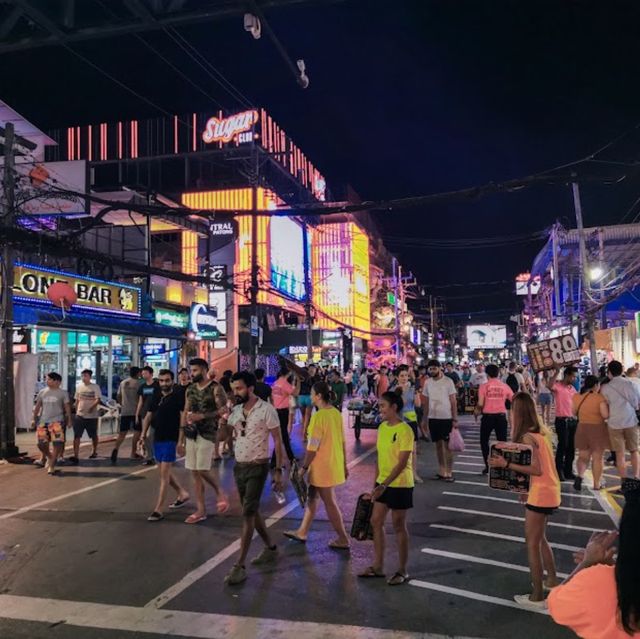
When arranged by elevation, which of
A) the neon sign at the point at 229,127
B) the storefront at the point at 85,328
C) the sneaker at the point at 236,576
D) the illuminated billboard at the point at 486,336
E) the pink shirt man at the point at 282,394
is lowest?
the sneaker at the point at 236,576

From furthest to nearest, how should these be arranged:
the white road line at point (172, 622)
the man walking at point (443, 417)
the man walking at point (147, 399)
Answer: the man walking at point (147, 399) < the man walking at point (443, 417) < the white road line at point (172, 622)

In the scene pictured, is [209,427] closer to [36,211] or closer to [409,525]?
[409,525]

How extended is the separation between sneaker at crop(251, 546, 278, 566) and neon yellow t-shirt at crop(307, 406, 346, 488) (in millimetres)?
784

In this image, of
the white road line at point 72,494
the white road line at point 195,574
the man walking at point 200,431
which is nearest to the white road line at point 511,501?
the white road line at point 195,574

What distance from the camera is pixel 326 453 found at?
6.16 metres

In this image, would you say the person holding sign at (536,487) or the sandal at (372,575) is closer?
the person holding sign at (536,487)

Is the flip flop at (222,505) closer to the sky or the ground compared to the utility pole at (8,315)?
closer to the ground

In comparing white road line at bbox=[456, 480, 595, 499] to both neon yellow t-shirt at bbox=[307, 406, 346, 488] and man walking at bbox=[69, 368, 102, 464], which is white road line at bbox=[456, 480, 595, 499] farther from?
man walking at bbox=[69, 368, 102, 464]

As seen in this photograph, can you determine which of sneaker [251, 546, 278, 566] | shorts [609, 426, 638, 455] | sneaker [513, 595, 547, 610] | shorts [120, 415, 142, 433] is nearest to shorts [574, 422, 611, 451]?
shorts [609, 426, 638, 455]

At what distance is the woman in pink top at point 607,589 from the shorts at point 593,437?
7.27m

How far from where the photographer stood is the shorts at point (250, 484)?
17.8ft

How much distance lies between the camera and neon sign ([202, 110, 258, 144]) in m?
44.6

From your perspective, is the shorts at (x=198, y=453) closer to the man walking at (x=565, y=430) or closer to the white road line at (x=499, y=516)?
the white road line at (x=499, y=516)

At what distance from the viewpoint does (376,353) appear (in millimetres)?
69938
